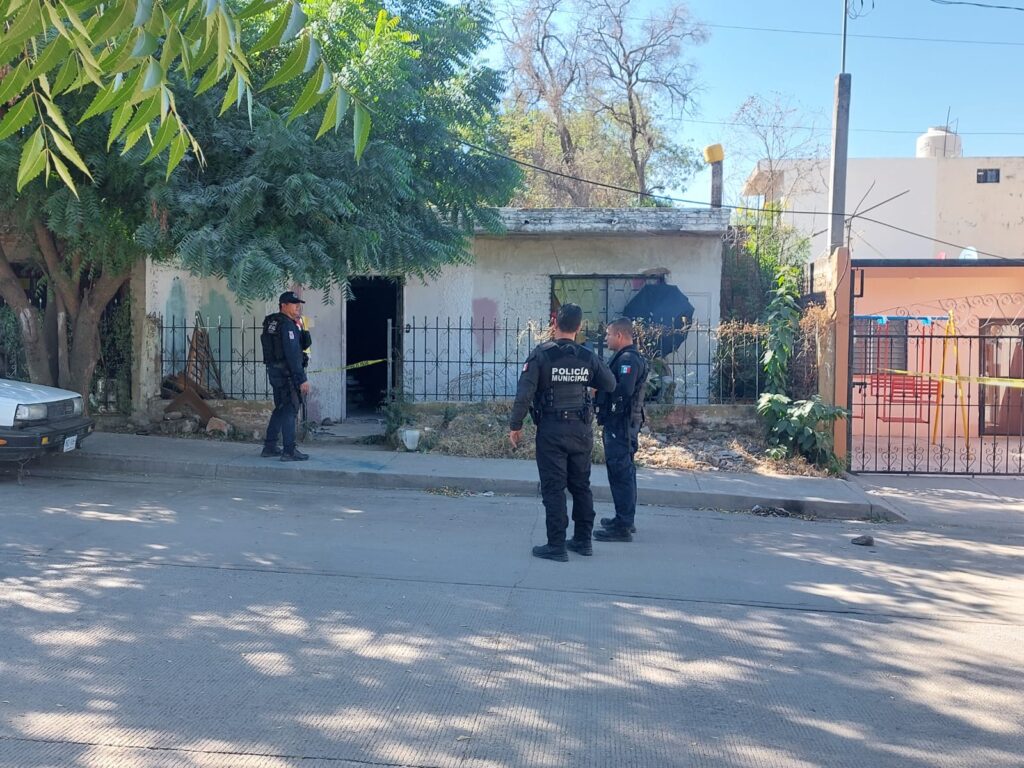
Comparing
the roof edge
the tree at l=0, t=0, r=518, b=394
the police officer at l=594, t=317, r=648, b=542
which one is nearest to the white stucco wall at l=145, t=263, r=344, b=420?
the tree at l=0, t=0, r=518, b=394

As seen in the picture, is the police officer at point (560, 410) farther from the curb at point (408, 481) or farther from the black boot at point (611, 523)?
the curb at point (408, 481)

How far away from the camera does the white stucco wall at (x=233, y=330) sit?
12633 mm

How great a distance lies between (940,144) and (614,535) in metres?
20.6

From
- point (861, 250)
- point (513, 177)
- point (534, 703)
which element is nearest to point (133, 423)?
point (513, 177)

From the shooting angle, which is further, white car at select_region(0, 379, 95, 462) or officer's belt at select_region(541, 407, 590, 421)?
white car at select_region(0, 379, 95, 462)

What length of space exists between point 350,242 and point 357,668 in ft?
18.3

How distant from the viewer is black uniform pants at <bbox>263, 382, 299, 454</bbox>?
10.0 meters

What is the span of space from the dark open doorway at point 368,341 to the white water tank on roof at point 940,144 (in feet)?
51.0

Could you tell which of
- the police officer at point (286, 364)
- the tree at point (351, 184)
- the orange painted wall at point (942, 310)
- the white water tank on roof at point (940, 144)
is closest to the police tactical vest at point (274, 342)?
the police officer at point (286, 364)

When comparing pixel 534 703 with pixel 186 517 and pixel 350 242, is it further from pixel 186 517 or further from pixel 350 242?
pixel 350 242

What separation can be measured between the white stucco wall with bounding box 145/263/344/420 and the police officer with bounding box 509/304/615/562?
647cm

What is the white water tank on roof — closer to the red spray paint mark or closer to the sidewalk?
the red spray paint mark

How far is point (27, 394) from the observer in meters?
8.90

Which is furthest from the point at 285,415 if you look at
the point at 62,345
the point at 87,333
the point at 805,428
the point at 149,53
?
the point at 149,53
